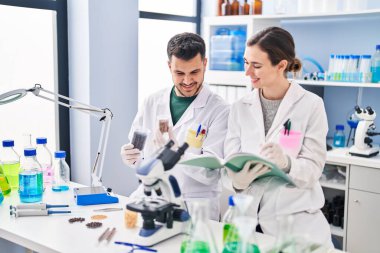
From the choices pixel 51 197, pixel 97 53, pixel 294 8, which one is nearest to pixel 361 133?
pixel 294 8

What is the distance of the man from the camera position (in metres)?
2.04

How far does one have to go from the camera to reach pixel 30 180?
2.00 meters

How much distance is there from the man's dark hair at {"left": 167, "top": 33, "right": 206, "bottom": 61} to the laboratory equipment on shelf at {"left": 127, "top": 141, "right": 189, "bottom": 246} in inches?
23.2

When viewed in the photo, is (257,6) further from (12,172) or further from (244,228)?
(244,228)

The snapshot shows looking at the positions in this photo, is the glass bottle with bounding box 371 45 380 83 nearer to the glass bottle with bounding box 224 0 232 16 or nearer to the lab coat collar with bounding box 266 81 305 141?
the glass bottle with bounding box 224 0 232 16

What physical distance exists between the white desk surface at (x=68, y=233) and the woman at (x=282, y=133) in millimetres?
195

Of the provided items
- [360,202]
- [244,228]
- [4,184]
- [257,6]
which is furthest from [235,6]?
[244,228]

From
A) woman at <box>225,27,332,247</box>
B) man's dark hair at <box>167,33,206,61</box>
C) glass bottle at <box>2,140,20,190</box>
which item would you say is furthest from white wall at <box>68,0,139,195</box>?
woman at <box>225,27,332,247</box>

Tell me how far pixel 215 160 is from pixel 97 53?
1.62 meters

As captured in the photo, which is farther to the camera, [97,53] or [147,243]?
[97,53]

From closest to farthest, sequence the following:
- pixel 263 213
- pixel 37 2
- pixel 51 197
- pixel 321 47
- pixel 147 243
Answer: pixel 147 243 → pixel 263 213 → pixel 51 197 → pixel 37 2 → pixel 321 47

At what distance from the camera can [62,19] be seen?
299cm

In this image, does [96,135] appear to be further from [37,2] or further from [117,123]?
[37,2]

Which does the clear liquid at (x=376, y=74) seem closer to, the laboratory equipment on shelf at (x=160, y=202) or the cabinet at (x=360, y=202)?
the cabinet at (x=360, y=202)
